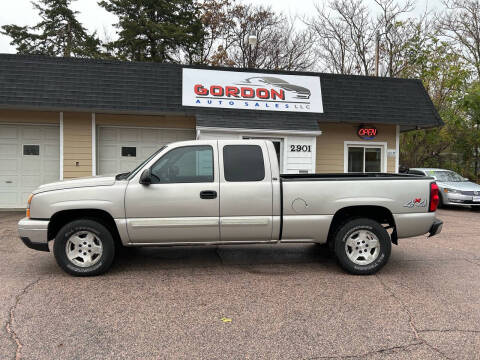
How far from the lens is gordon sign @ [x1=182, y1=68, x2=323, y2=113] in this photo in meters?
11.6

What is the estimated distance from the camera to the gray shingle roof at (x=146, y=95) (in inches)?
Result: 421

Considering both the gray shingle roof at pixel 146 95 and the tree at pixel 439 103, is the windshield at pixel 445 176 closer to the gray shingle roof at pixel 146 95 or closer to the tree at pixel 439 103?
the gray shingle roof at pixel 146 95

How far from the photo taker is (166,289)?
184 inches

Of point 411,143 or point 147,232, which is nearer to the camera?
point 147,232

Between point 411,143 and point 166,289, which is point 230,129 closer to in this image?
point 166,289

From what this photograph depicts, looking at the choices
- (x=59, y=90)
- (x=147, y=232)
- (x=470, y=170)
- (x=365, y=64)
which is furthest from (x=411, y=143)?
(x=147, y=232)

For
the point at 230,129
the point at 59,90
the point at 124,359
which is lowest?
the point at 124,359

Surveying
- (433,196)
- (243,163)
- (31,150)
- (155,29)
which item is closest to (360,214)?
(433,196)

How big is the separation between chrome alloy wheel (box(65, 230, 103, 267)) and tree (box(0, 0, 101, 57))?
28.7 metres

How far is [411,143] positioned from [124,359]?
2242cm

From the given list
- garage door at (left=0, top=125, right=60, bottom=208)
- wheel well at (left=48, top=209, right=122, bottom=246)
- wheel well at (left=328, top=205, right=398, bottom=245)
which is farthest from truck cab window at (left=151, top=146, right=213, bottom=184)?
garage door at (left=0, top=125, right=60, bottom=208)

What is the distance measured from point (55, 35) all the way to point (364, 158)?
28.6 metres

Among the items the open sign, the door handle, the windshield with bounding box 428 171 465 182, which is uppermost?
the open sign

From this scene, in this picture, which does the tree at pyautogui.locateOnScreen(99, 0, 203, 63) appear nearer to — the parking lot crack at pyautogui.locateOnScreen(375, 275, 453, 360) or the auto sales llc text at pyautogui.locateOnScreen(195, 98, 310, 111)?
the auto sales llc text at pyautogui.locateOnScreen(195, 98, 310, 111)
